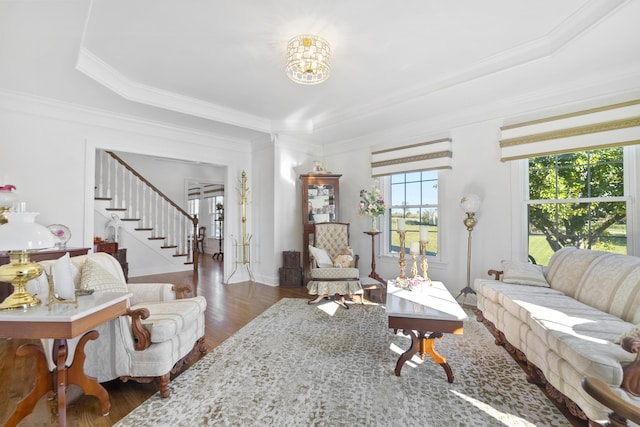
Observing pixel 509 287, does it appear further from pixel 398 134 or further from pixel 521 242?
pixel 398 134

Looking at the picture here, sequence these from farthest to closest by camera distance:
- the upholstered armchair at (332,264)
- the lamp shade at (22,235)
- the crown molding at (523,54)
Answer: the upholstered armchair at (332,264)
the crown molding at (523,54)
the lamp shade at (22,235)

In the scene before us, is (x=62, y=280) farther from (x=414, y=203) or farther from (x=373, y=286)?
(x=414, y=203)

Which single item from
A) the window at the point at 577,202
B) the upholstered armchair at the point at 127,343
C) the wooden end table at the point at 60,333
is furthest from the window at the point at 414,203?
the wooden end table at the point at 60,333

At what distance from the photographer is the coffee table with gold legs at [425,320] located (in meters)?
2.15

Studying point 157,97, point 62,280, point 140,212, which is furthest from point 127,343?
point 140,212

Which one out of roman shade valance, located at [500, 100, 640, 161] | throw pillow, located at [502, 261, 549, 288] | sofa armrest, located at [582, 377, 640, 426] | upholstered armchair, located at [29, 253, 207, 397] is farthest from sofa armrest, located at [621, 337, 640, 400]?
upholstered armchair, located at [29, 253, 207, 397]

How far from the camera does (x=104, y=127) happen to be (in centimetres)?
414

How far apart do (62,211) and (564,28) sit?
6.05m

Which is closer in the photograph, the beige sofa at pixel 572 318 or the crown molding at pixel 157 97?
the beige sofa at pixel 572 318

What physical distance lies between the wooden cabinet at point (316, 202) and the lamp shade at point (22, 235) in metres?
3.94

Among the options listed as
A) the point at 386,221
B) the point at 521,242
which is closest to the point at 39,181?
the point at 386,221

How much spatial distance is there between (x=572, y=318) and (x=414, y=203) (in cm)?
290

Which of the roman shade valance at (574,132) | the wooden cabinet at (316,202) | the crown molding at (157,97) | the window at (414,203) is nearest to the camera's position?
the roman shade valance at (574,132)

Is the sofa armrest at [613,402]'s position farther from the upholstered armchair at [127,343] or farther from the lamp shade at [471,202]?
the lamp shade at [471,202]
